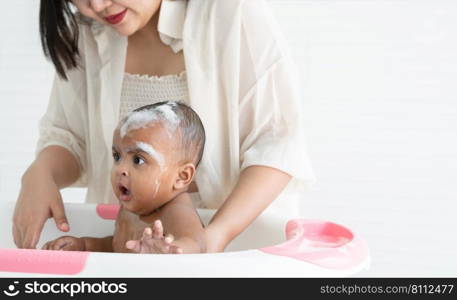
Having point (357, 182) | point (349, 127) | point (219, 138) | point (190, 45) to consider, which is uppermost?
point (190, 45)

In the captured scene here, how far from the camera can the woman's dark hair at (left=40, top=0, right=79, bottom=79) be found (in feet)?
4.44

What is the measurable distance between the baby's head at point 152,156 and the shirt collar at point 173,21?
24 centimetres

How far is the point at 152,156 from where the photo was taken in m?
1.04

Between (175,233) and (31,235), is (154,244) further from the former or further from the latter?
(31,235)

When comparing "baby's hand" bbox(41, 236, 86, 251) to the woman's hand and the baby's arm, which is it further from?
the baby's arm

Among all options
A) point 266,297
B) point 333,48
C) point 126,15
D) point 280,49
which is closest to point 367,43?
point 333,48

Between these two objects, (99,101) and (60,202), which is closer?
(60,202)

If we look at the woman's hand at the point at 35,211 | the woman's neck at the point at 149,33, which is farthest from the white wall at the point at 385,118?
the woman's hand at the point at 35,211

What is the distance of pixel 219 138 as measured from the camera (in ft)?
4.20

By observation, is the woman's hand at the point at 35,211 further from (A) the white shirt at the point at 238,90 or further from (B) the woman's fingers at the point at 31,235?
(A) the white shirt at the point at 238,90

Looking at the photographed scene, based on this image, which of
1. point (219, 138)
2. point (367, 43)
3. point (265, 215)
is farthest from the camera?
point (367, 43)

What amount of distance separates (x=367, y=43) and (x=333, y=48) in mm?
87

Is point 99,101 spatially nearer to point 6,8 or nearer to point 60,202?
point 60,202

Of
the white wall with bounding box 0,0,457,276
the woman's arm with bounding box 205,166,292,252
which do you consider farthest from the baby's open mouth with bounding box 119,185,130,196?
the white wall with bounding box 0,0,457,276
